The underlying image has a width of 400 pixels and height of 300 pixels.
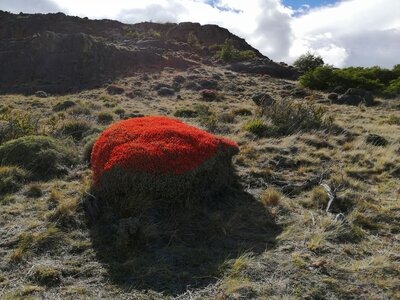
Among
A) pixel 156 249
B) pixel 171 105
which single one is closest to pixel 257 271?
pixel 156 249

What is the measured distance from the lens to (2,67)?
29.9 metres

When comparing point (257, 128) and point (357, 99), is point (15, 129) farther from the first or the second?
point (357, 99)

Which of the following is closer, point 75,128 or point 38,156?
point 38,156

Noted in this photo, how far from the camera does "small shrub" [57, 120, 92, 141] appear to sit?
1194cm

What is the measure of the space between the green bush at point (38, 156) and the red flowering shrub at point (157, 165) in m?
1.36

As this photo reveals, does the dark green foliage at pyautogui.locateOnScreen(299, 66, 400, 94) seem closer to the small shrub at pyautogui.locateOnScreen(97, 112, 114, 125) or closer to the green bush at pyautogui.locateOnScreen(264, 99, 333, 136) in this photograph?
the green bush at pyautogui.locateOnScreen(264, 99, 333, 136)

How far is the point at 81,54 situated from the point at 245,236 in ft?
88.1

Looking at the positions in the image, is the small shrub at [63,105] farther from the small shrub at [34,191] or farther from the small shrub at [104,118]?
the small shrub at [34,191]

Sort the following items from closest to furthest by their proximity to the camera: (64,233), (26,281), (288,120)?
(26,281)
(64,233)
(288,120)

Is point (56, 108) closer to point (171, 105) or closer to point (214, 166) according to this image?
point (171, 105)

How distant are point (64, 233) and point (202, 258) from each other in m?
2.01

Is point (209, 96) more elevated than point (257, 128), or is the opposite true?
point (209, 96)

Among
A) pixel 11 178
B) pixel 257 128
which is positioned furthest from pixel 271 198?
pixel 257 128

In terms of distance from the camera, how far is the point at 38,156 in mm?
8789
